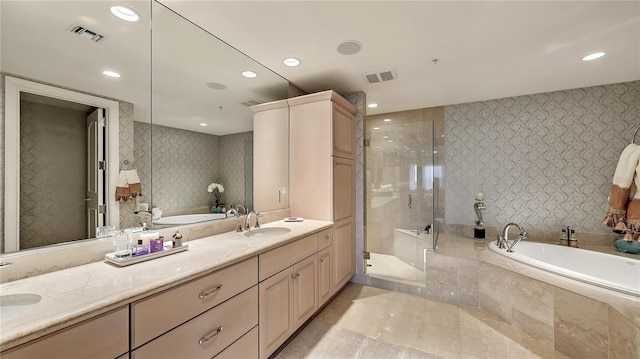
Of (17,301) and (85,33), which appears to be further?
(85,33)

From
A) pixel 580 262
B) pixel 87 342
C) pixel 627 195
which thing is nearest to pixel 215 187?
pixel 87 342

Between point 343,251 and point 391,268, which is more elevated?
point 343,251

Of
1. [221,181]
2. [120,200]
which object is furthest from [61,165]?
[221,181]

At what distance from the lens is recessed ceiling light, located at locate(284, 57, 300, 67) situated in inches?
85.6

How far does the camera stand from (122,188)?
4.61ft

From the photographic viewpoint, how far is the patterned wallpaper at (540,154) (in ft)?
9.02

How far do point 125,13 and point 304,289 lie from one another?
2.17 m

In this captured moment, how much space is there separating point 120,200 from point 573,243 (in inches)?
170

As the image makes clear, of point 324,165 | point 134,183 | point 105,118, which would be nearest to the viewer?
point 105,118

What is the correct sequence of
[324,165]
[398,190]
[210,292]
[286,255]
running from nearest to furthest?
[210,292]
[286,255]
[324,165]
[398,190]

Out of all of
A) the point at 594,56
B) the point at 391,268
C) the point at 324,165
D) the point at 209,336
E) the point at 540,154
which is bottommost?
the point at 391,268

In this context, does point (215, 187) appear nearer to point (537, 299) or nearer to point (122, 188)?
point (122, 188)

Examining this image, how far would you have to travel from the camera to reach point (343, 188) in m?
2.67

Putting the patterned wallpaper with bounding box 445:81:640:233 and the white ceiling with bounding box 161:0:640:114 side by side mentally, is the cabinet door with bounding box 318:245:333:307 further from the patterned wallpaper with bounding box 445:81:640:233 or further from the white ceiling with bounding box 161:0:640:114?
the patterned wallpaper with bounding box 445:81:640:233
